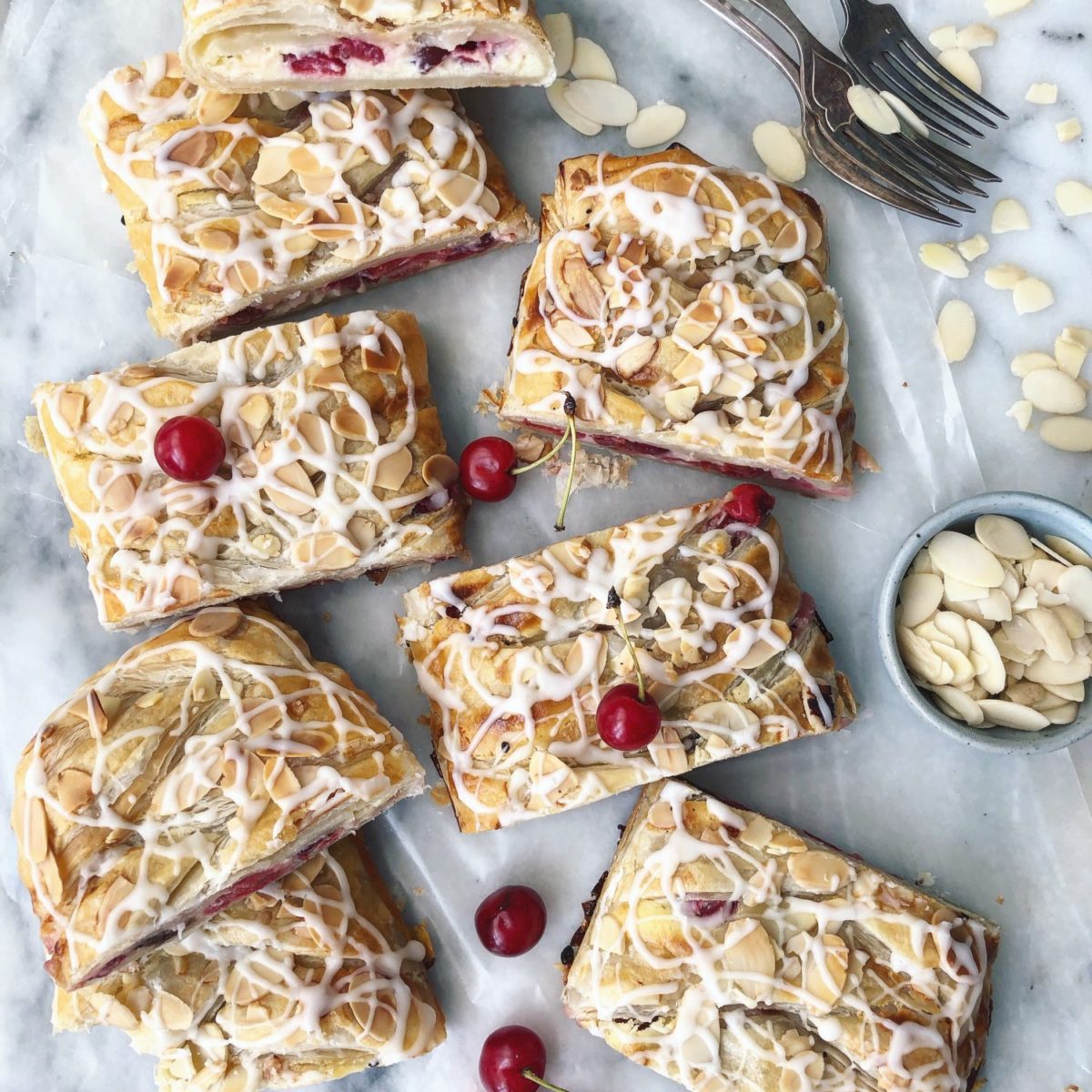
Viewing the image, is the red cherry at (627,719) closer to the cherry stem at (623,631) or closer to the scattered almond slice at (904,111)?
the cherry stem at (623,631)

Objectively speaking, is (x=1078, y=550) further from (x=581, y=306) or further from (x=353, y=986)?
(x=353, y=986)

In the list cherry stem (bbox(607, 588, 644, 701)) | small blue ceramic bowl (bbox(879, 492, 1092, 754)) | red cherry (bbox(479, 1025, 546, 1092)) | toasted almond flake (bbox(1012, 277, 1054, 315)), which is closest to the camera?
cherry stem (bbox(607, 588, 644, 701))

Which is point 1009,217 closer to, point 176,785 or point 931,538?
point 931,538

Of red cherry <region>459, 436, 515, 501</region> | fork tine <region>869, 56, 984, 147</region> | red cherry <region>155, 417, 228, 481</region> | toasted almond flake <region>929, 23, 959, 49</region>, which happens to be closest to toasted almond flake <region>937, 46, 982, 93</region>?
toasted almond flake <region>929, 23, 959, 49</region>

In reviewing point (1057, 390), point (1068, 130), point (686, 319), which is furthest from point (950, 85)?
point (686, 319)

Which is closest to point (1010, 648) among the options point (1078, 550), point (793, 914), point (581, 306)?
point (1078, 550)

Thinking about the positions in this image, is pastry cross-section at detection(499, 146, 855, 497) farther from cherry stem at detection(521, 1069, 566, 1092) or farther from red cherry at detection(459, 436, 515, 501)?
cherry stem at detection(521, 1069, 566, 1092)
